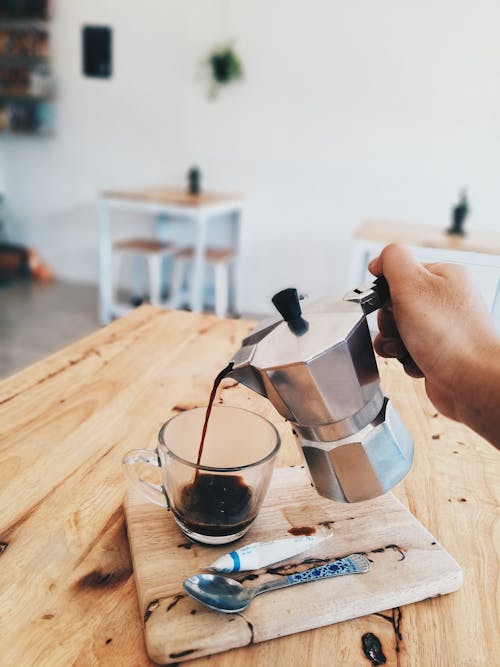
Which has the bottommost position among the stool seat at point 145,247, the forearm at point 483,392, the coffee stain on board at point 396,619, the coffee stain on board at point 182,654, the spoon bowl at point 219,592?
the stool seat at point 145,247

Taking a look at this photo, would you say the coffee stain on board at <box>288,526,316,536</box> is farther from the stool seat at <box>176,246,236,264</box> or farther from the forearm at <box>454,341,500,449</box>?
the stool seat at <box>176,246,236,264</box>

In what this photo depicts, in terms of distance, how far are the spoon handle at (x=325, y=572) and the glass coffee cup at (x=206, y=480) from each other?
0.22ft

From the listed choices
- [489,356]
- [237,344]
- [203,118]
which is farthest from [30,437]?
[203,118]

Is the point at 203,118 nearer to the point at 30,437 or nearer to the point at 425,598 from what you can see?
the point at 30,437

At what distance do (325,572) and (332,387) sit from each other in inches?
7.5

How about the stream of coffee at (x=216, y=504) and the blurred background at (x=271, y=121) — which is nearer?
the stream of coffee at (x=216, y=504)

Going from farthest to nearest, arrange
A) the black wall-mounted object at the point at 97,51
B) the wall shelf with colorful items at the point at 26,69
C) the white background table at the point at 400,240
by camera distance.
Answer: the wall shelf with colorful items at the point at 26,69 → the black wall-mounted object at the point at 97,51 → the white background table at the point at 400,240

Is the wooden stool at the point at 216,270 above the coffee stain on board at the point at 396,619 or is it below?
below

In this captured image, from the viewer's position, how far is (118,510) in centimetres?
61

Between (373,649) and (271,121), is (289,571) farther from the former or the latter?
(271,121)

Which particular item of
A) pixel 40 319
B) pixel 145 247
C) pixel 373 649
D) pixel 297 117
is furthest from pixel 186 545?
pixel 297 117

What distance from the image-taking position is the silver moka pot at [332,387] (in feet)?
1.54

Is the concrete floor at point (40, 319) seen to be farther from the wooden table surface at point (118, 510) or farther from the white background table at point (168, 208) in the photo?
the wooden table surface at point (118, 510)

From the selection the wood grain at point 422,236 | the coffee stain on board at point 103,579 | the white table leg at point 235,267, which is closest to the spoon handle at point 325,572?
the coffee stain on board at point 103,579
